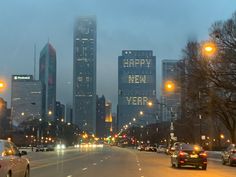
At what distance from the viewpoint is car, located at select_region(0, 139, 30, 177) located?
1680cm

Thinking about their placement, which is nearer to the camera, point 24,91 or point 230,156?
point 230,156

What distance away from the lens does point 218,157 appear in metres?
62.0

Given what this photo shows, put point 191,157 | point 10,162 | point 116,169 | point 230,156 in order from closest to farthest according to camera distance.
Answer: point 10,162, point 116,169, point 191,157, point 230,156

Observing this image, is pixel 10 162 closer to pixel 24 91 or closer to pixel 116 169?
pixel 116 169

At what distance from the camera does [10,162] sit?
1750 centimetres

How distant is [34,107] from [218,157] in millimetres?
112162

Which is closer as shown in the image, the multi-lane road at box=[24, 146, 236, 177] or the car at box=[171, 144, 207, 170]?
the multi-lane road at box=[24, 146, 236, 177]

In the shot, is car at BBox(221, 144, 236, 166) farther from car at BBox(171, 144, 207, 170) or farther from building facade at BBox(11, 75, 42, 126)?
building facade at BBox(11, 75, 42, 126)

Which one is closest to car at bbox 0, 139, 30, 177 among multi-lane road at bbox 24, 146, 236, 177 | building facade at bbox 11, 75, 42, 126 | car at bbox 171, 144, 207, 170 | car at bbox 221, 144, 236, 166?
multi-lane road at bbox 24, 146, 236, 177

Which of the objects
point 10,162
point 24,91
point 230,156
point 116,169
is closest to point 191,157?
point 116,169

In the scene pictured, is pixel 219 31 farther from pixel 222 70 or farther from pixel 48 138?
pixel 48 138

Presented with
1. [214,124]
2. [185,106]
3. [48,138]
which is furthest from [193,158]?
[48,138]

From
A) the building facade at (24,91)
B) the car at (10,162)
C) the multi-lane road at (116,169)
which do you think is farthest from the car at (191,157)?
the building facade at (24,91)

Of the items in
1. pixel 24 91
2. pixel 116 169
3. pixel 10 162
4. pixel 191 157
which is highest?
pixel 24 91
